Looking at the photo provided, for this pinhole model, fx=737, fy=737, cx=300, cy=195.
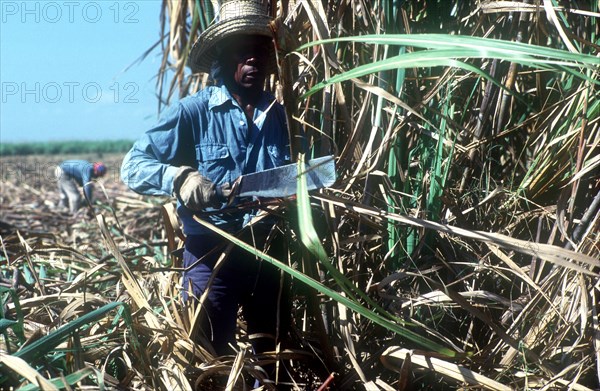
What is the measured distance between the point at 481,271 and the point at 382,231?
31 centimetres

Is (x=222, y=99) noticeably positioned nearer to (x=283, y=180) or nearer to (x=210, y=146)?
(x=210, y=146)

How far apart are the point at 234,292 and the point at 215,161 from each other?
1.27 feet

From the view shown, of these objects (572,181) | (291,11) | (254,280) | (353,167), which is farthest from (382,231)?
(291,11)

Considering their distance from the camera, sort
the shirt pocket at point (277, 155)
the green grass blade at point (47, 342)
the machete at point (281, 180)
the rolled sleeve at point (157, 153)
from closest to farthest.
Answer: the green grass blade at point (47, 342) < the machete at point (281, 180) < the rolled sleeve at point (157, 153) < the shirt pocket at point (277, 155)

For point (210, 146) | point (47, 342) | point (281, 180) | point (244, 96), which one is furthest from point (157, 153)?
point (47, 342)

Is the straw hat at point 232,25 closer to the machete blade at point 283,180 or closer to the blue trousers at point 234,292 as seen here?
the machete blade at point 283,180

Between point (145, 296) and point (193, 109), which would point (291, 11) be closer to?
point (193, 109)

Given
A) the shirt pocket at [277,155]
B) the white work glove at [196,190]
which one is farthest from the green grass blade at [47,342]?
the shirt pocket at [277,155]

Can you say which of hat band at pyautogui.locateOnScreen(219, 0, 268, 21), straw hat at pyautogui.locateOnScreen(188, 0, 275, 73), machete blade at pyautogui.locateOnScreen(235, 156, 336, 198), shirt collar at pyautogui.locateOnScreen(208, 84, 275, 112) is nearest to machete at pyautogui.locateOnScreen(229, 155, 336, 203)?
machete blade at pyautogui.locateOnScreen(235, 156, 336, 198)

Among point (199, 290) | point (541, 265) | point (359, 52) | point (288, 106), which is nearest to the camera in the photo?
point (288, 106)

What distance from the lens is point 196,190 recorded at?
191cm

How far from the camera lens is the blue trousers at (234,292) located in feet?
6.96

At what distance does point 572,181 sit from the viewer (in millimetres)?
1924

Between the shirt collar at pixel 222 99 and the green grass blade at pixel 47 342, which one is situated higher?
the shirt collar at pixel 222 99
